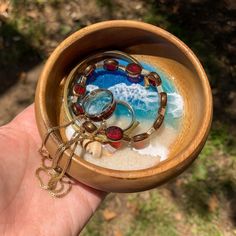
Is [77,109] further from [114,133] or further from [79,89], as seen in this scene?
[114,133]

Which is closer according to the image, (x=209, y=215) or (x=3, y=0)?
(x=209, y=215)

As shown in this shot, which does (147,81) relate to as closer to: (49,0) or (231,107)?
(231,107)

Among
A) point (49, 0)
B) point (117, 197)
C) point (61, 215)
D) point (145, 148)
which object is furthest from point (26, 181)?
point (49, 0)

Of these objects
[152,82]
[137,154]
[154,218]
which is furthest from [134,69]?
[154,218]

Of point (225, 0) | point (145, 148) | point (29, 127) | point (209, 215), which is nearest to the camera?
point (145, 148)

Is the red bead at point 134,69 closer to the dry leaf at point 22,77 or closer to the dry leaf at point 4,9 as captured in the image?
the dry leaf at point 22,77

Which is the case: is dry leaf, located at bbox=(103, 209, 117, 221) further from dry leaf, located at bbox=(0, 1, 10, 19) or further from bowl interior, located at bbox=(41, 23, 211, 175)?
dry leaf, located at bbox=(0, 1, 10, 19)

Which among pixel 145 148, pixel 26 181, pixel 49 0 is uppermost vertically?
pixel 145 148
